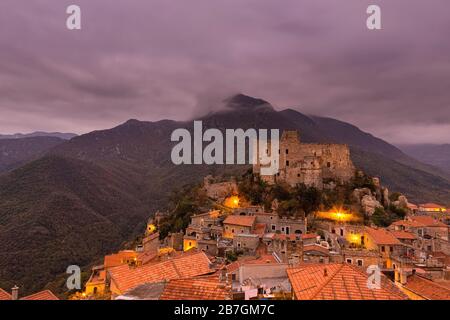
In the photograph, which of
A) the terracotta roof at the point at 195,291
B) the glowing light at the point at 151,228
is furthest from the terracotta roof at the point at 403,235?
the glowing light at the point at 151,228

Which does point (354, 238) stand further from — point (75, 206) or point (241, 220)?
point (75, 206)

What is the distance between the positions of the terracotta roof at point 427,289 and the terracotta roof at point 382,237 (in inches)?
481

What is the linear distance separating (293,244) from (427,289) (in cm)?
1537

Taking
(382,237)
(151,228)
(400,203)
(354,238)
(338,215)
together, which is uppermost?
(400,203)

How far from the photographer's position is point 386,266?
29000 millimetres

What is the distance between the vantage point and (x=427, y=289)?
18.2m

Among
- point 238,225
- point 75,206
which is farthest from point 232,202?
point 75,206

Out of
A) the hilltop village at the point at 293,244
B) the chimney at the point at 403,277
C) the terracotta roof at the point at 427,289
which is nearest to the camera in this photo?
the hilltop village at the point at 293,244

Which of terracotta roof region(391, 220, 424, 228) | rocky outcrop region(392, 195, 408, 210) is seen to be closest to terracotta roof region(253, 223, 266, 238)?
terracotta roof region(391, 220, 424, 228)

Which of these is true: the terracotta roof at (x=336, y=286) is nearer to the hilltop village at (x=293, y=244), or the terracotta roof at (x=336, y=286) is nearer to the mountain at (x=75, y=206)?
the hilltop village at (x=293, y=244)

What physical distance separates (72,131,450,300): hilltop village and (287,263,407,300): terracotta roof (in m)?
0.05

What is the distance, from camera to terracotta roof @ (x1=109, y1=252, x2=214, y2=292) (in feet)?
50.2

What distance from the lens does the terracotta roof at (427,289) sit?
55.6ft

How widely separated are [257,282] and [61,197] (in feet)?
302
